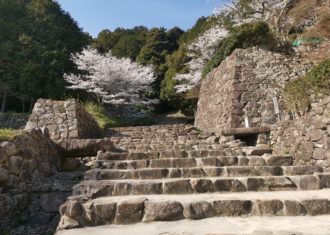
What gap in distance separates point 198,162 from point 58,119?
14.9 feet

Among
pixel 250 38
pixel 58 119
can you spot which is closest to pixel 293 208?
pixel 58 119

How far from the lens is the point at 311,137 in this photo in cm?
496

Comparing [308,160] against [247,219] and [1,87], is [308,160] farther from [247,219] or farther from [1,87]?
[1,87]

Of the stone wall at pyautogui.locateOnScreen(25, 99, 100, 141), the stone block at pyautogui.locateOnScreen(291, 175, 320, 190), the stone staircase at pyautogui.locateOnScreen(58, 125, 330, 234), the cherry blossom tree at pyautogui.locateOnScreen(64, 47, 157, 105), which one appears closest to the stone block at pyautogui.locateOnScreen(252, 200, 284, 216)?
the stone staircase at pyautogui.locateOnScreen(58, 125, 330, 234)

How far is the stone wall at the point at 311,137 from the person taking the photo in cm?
461

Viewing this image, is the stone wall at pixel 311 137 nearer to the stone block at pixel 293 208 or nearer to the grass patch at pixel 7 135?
the stone block at pixel 293 208

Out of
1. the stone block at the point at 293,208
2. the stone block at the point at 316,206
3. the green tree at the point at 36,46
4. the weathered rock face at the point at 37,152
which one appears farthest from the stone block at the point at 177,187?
the green tree at the point at 36,46

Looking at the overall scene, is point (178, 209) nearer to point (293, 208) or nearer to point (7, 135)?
point (293, 208)

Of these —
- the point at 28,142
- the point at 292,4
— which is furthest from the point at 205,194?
the point at 292,4

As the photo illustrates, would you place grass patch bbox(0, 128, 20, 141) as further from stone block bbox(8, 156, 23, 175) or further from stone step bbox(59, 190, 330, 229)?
stone step bbox(59, 190, 330, 229)

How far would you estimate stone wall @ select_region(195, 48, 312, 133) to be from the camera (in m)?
9.49

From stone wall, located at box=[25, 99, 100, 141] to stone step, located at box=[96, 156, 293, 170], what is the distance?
314cm

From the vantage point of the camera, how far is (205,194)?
140 inches

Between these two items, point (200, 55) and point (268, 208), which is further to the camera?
point (200, 55)
